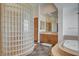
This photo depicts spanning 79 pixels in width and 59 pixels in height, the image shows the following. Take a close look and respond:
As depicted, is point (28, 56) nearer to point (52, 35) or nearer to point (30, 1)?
point (52, 35)

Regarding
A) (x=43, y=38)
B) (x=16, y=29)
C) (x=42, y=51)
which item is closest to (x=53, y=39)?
(x=43, y=38)

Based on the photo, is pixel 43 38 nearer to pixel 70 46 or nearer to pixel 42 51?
pixel 42 51

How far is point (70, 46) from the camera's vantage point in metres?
1.73

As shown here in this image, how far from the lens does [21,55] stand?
5.71ft

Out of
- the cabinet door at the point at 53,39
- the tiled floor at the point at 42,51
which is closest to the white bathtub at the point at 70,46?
the cabinet door at the point at 53,39

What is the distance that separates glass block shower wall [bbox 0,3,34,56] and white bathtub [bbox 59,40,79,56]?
1.79 ft

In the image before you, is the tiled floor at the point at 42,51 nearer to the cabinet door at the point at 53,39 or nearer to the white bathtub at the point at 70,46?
the cabinet door at the point at 53,39

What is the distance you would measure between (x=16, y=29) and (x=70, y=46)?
988 mm

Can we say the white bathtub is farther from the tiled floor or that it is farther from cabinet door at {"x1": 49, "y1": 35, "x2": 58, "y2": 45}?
the tiled floor

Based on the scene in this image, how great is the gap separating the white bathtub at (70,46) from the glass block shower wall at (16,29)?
55 centimetres

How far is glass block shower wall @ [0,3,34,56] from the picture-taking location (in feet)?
5.43

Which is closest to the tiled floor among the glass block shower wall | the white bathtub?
the glass block shower wall

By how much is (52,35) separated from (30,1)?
0.72 metres

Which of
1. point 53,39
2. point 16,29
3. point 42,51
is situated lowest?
point 42,51
